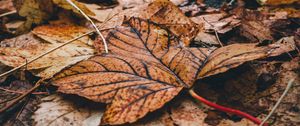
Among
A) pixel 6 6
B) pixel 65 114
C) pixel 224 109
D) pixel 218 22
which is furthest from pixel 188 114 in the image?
pixel 6 6

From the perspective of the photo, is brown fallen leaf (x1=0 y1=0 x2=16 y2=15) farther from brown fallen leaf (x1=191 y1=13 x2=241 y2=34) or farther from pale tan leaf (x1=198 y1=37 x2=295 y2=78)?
pale tan leaf (x1=198 y1=37 x2=295 y2=78)

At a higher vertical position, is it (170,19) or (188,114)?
(170,19)

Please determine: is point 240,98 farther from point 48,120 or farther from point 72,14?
point 72,14

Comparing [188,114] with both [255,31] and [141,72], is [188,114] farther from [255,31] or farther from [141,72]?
[255,31]

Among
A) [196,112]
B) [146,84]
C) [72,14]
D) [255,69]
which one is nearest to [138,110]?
[146,84]

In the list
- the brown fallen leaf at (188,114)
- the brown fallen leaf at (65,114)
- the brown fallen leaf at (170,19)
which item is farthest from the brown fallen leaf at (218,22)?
the brown fallen leaf at (65,114)

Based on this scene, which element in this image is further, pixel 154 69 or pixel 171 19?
pixel 171 19
